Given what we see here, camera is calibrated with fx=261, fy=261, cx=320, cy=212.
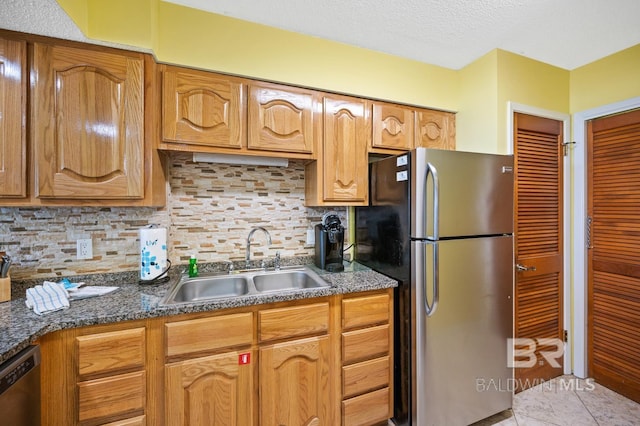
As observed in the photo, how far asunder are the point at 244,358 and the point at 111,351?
21.7 inches

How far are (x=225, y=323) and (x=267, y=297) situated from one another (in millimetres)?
222

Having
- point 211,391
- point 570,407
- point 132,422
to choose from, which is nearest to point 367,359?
point 211,391

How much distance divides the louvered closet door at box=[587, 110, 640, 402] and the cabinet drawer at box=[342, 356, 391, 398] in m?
1.76

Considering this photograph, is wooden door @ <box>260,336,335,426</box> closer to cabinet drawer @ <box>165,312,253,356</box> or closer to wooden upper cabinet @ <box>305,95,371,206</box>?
cabinet drawer @ <box>165,312,253,356</box>

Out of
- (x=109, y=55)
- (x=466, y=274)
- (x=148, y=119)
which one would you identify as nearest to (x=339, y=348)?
(x=466, y=274)

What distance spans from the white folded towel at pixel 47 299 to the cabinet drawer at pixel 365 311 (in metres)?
1.31

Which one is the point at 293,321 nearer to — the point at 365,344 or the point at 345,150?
the point at 365,344

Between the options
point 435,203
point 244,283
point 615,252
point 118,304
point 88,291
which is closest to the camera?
point 118,304

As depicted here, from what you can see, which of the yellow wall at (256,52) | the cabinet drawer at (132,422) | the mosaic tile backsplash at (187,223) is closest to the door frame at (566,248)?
the yellow wall at (256,52)

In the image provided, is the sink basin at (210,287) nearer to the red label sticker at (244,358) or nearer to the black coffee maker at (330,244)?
the red label sticker at (244,358)

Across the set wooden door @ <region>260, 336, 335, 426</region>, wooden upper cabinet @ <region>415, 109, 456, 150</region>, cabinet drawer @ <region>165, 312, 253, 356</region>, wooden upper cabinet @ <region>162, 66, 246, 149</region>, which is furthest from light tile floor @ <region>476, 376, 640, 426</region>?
wooden upper cabinet @ <region>162, 66, 246, 149</region>

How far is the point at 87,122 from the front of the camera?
Result: 49.9 inches

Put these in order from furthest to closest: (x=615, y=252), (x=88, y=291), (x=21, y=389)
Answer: (x=615, y=252)
(x=88, y=291)
(x=21, y=389)

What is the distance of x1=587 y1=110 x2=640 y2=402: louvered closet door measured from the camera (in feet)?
5.86
